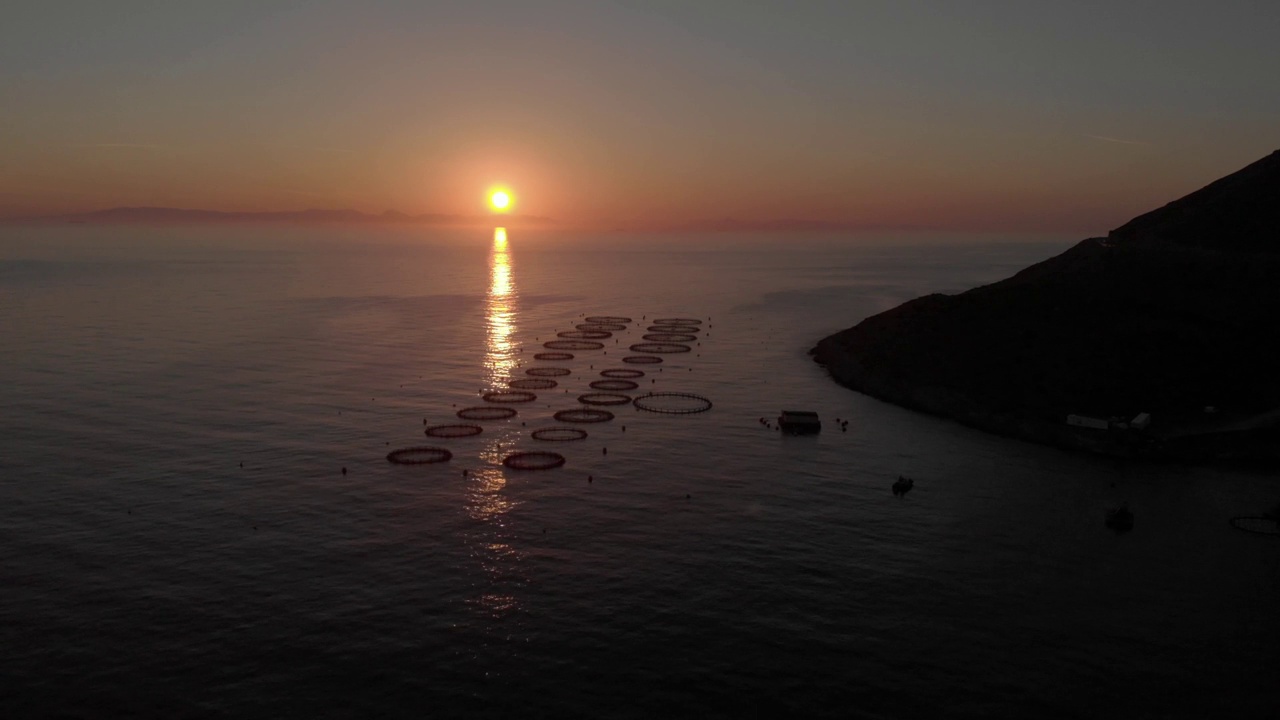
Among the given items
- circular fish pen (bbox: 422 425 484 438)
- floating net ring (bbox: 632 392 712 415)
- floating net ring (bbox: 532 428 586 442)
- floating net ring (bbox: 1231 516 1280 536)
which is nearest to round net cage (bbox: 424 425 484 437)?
circular fish pen (bbox: 422 425 484 438)

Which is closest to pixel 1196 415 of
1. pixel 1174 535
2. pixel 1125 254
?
pixel 1174 535

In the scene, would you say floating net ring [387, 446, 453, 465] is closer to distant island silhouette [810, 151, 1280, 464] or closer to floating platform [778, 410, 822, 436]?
floating platform [778, 410, 822, 436]

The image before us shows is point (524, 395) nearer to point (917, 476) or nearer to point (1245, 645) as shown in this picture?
point (917, 476)

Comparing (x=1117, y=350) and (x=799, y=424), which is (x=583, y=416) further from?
(x=1117, y=350)

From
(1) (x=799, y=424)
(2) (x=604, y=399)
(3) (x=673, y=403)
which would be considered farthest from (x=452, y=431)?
(1) (x=799, y=424)

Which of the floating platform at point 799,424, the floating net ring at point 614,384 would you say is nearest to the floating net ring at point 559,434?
the floating net ring at point 614,384

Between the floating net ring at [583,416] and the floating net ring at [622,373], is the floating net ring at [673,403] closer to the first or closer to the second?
the floating net ring at [583,416]

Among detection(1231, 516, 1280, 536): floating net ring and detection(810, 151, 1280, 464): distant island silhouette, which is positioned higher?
detection(810, 151, 1280, 464): distant island silhouette
